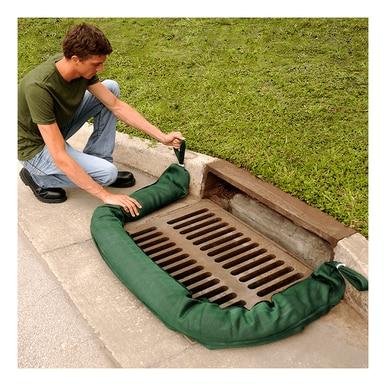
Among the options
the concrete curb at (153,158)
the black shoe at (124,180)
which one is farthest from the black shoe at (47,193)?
the concrete curb at (153,158)

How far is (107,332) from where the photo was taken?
97.1 inches

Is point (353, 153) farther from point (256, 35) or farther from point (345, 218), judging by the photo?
point (256, 35)

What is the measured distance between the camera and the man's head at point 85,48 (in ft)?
9.59

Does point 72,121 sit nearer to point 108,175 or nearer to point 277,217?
point 108,175

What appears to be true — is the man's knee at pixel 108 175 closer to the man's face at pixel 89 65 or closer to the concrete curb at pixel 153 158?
the concrete curb at pixel 153 158

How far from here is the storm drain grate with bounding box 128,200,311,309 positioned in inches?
109

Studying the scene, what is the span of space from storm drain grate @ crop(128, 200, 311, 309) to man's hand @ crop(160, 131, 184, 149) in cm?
44

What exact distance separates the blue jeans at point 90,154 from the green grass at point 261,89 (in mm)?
465

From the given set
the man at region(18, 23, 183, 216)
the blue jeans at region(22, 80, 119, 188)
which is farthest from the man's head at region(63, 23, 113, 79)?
the blue jeans at region(22, 80, 119, 188)

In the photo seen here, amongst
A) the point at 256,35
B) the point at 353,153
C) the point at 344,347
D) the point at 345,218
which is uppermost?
the point at 256,35

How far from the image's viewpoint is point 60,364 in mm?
2369

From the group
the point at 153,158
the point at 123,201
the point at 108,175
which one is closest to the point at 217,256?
the point at 123,201

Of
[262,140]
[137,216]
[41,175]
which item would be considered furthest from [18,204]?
[262,140]

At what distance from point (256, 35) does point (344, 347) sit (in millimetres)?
3834
